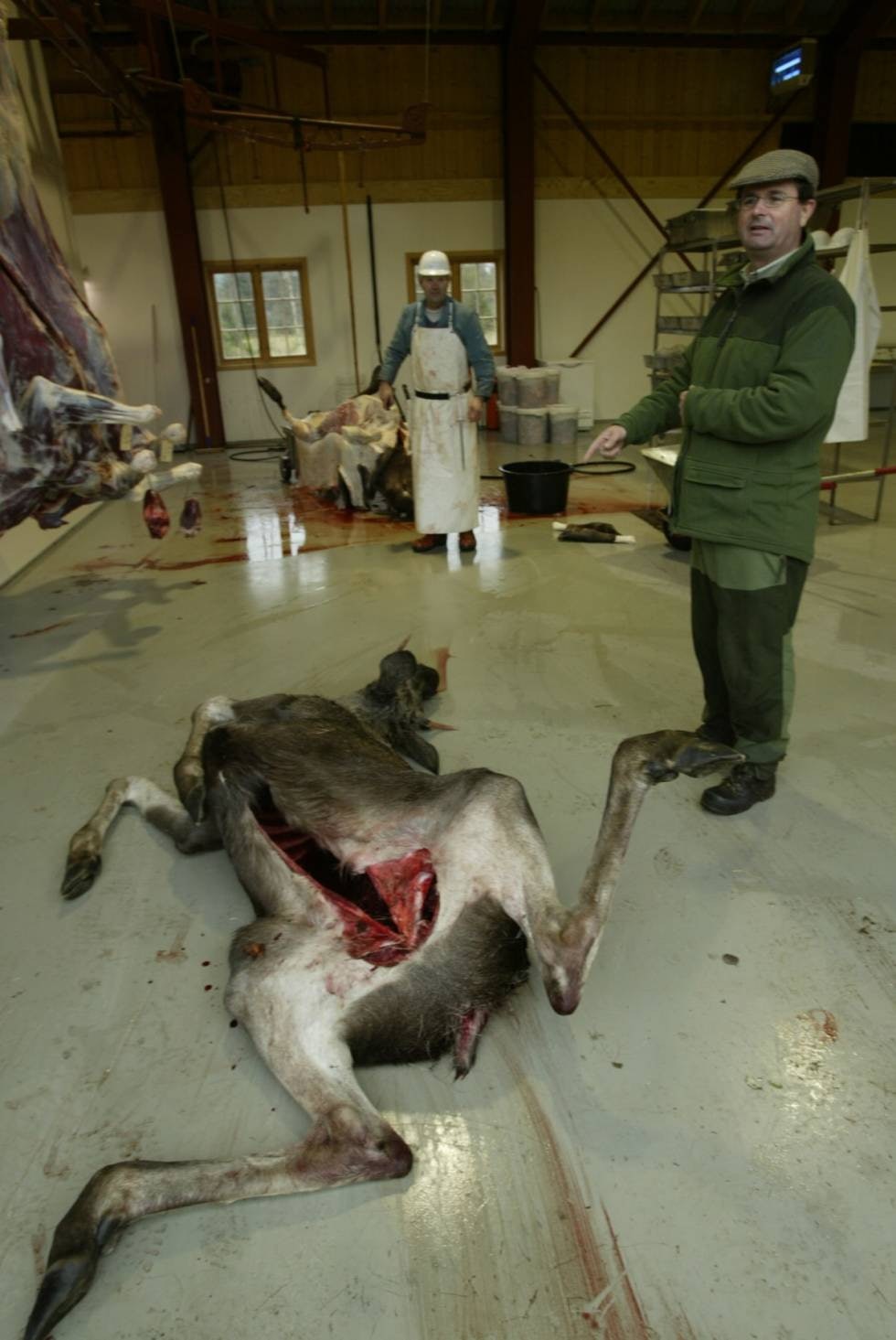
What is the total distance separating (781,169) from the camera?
2.35 m

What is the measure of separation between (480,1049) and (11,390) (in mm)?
2753

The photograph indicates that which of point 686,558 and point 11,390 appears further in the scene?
point 686,558

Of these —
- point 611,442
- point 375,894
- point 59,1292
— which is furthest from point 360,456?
point 59,1292

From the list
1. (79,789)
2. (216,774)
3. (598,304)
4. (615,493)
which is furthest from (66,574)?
(598,304)

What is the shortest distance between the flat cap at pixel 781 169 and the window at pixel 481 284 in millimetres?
10031

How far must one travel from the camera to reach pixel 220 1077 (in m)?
1.90

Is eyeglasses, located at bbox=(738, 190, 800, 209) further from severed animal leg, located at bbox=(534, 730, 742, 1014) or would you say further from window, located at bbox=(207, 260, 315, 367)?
window, located at bbox=(207, 260, 315, 367)

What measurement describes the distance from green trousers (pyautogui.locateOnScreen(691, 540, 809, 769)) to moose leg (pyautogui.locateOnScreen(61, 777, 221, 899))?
5.82 ft

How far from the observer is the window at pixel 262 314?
11.6 m

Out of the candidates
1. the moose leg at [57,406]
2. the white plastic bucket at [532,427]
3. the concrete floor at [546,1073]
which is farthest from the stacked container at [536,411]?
the moose leg at [57,406]

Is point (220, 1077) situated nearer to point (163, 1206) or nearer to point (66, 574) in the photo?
point (163, 1206)

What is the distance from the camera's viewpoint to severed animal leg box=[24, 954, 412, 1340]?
1457 millimetres

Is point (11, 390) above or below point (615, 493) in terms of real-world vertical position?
above

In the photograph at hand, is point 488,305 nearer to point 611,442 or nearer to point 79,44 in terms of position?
point 79,44
